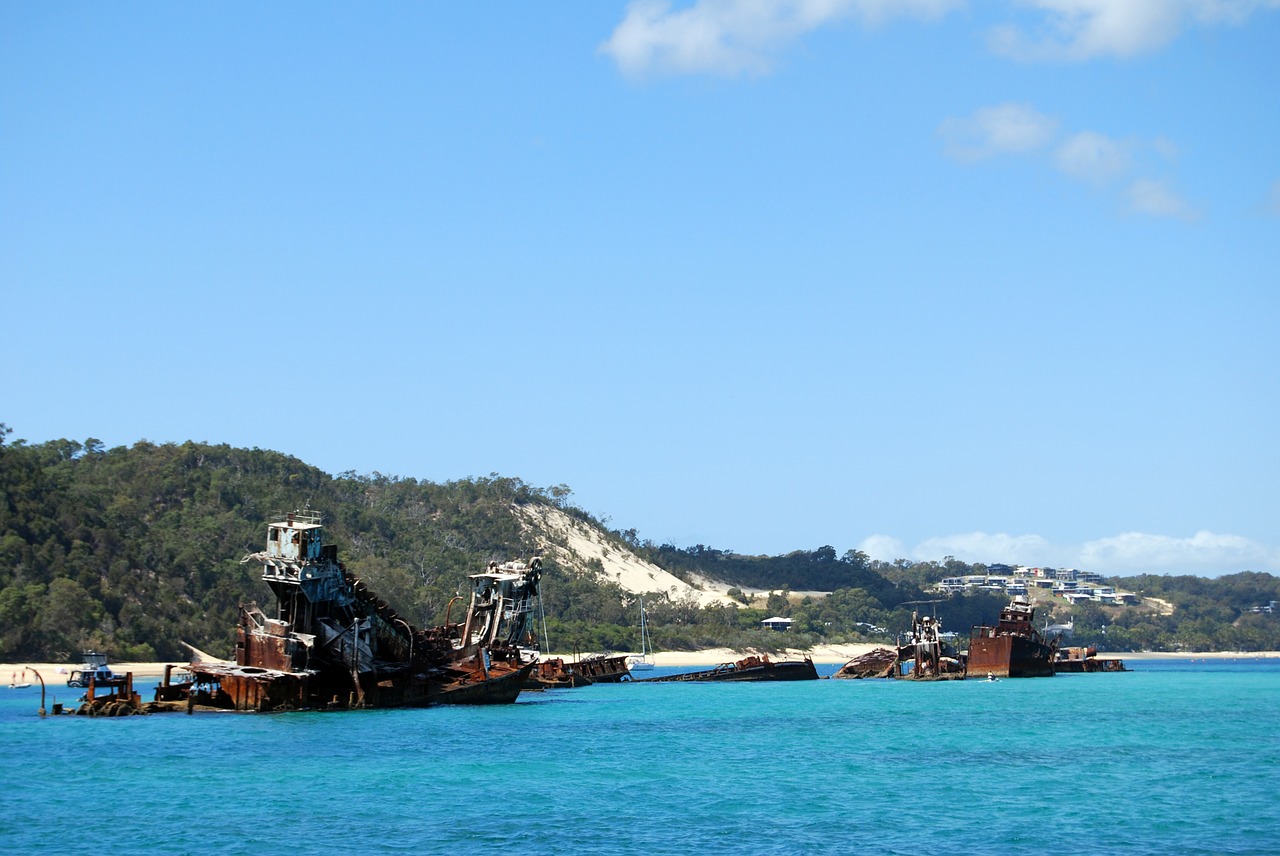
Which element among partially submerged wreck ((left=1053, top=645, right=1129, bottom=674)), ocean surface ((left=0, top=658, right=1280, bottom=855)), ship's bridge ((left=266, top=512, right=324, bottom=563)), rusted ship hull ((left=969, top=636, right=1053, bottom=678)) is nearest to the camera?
ocean surface ((left=0, top=658, right=1280, bottom=855))

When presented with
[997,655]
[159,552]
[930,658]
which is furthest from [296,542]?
[159,552]

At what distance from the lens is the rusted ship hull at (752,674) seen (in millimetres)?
120938

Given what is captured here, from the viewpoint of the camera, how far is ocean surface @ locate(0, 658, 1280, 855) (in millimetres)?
34250

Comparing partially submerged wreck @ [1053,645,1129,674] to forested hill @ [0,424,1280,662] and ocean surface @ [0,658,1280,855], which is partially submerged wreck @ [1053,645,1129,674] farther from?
ocean surface @ [0,658,1280,855]

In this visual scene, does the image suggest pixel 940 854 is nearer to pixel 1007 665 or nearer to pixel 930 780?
pixel 930 780

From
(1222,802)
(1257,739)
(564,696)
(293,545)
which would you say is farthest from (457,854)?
(564,696)

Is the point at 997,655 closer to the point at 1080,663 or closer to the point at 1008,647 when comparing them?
the point at 1008,647

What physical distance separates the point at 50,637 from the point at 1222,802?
93.2 m

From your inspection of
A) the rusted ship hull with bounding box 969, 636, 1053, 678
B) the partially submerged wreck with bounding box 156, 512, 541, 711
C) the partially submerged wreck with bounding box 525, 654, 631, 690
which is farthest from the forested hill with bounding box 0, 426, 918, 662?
the rusted ship hull with bounding box 969, 636, 1053, 678

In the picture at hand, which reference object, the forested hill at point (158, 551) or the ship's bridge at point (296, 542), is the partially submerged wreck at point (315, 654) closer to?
the ship's bridge at point (296, 542)

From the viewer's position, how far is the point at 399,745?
52906 mm

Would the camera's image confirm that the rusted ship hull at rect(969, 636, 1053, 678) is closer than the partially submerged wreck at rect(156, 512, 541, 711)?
No

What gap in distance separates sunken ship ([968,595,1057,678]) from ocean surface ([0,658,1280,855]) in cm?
4063

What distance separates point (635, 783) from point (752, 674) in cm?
7887
